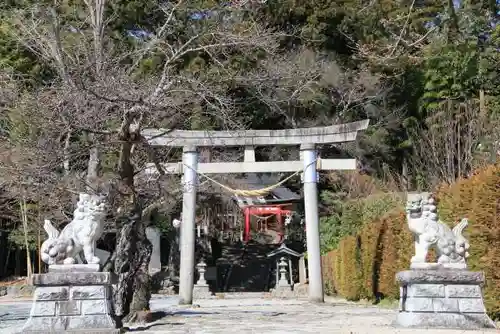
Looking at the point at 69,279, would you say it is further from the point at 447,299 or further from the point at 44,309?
the point at 447,299

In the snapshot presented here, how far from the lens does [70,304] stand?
6.50 meters

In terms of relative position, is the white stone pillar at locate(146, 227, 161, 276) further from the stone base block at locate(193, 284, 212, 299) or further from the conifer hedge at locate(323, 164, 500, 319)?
the conifer hedge at locate(323, 164, 500, 319)

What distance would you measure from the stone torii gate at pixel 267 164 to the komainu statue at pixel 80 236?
6.71 meters

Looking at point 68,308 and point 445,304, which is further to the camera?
point 445,304

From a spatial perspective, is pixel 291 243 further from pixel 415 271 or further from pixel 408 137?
pixel 415 271

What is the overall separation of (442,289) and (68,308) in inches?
161

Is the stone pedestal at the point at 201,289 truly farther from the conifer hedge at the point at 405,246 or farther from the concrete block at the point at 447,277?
the concrete block at the point at 447,277

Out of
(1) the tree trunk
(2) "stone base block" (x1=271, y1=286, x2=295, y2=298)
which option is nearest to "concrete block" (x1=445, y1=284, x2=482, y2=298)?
(1) the tree trunk

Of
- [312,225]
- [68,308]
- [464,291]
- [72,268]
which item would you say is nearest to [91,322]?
[68,308]

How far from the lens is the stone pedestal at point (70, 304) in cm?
641

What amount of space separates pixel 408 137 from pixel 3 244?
57.0ft

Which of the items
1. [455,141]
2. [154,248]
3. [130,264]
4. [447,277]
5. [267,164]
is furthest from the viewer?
[154,248]

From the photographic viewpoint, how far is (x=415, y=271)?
22.0 ft

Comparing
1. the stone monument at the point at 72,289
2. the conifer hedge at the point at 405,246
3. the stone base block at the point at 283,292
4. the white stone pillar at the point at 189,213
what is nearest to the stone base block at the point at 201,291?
the stone base block at the point at 283,292
